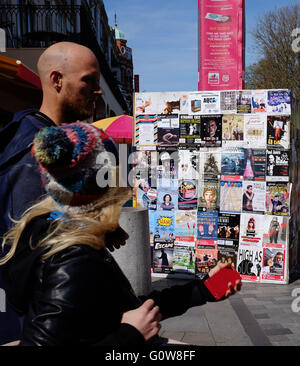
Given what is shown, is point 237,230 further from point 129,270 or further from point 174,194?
point 129,270

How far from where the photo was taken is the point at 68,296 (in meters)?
1.19

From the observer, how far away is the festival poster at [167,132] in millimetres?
6328

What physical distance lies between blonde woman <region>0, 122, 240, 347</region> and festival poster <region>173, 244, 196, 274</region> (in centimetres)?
496

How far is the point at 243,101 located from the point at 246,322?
10.2 feet

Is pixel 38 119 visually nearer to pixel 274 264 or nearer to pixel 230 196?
pixel 230 196

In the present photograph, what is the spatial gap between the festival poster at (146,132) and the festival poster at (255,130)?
1.35 m

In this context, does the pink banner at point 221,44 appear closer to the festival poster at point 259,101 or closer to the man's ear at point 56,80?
the festival poster at point 259,101

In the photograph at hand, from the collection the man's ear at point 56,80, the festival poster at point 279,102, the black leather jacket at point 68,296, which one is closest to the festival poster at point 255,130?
the festival poster at point 279,102

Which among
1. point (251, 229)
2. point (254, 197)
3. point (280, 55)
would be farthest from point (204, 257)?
point (280, 55)

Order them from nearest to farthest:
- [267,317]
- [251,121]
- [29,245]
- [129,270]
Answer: [29,245], [267,317], [129,270], [251,121]

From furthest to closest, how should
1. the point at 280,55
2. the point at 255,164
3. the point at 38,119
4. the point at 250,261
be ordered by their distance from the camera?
the point at 280,55, the point at 250,261, the point at 255,164, the point at 38,119

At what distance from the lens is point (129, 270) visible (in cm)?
526
